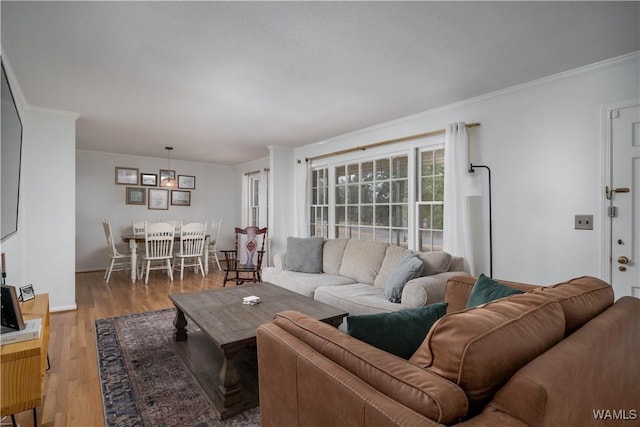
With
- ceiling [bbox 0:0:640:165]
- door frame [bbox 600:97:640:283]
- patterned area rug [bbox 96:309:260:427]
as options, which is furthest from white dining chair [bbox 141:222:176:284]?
door frame [bbox 600:97:640:283]

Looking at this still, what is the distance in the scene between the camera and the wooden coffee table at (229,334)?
199 cm

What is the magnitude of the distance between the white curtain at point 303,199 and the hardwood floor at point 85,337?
167 cm

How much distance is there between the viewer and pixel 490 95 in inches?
126

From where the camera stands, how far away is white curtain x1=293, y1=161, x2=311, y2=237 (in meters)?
5.50

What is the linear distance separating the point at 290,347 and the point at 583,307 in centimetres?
114

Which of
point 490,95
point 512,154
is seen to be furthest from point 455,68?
point 512,154

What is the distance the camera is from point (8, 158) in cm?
214

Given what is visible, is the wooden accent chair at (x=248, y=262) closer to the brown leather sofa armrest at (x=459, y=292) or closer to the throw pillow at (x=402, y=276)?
the throw pillow at (x=402, y=276)

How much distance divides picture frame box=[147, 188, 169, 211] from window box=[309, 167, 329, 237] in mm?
3777

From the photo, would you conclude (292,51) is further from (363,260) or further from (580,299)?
(363,260)

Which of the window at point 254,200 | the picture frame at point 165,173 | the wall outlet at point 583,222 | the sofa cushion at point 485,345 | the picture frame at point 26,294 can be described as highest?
the picture frame at point 165,173

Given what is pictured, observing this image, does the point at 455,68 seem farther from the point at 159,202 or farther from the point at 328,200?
the point at 159,202

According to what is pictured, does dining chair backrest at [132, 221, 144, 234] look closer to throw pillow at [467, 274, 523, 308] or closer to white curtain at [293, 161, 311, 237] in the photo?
white curtain at [293, 161, 311, 237]

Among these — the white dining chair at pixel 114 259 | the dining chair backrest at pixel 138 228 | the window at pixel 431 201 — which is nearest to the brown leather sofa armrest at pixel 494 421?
the window at pixel 431 201
